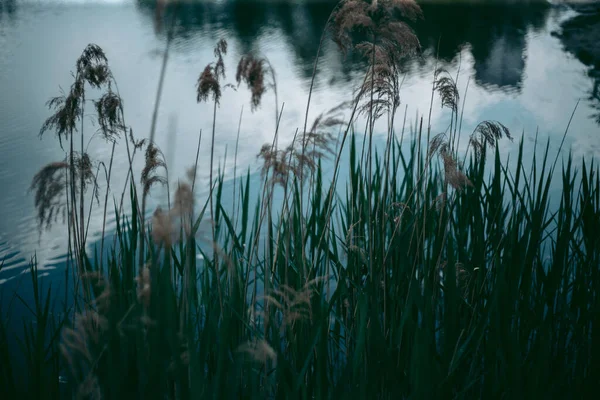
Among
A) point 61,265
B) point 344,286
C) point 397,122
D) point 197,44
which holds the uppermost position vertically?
point 197,44

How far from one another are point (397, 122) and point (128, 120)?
3.30 meters

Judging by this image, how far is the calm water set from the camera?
4.98 m

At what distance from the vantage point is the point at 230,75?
6395 millimetres

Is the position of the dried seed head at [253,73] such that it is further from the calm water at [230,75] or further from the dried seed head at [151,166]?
the calm water at [230,75]

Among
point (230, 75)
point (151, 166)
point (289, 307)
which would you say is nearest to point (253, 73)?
point (151, 166)

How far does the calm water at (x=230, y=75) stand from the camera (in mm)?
4980

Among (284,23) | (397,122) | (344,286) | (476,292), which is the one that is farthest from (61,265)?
(284,23)

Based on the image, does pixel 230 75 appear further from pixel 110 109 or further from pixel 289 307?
pixel 289 307

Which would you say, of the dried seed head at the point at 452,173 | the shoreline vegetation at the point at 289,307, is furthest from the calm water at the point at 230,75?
the dried seed head at the point at 452,173

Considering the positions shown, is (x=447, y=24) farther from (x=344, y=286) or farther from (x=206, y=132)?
(x=344, y=286)

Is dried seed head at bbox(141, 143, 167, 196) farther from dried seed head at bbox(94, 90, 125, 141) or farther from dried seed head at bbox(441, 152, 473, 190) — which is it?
dried seed head at bbox(441, 152, 473, 190)

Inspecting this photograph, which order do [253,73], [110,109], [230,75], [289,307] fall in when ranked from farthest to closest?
[230,75]
[110,109]
[253,73]
[289,307]

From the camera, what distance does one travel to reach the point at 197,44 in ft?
22.3

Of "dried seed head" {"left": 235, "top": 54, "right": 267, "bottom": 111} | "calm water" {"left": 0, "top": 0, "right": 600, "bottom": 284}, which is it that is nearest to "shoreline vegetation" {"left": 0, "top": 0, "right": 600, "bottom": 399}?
"dried seed head" {"left": 235, "top": 54, "right": 267, "bottom": 111}
